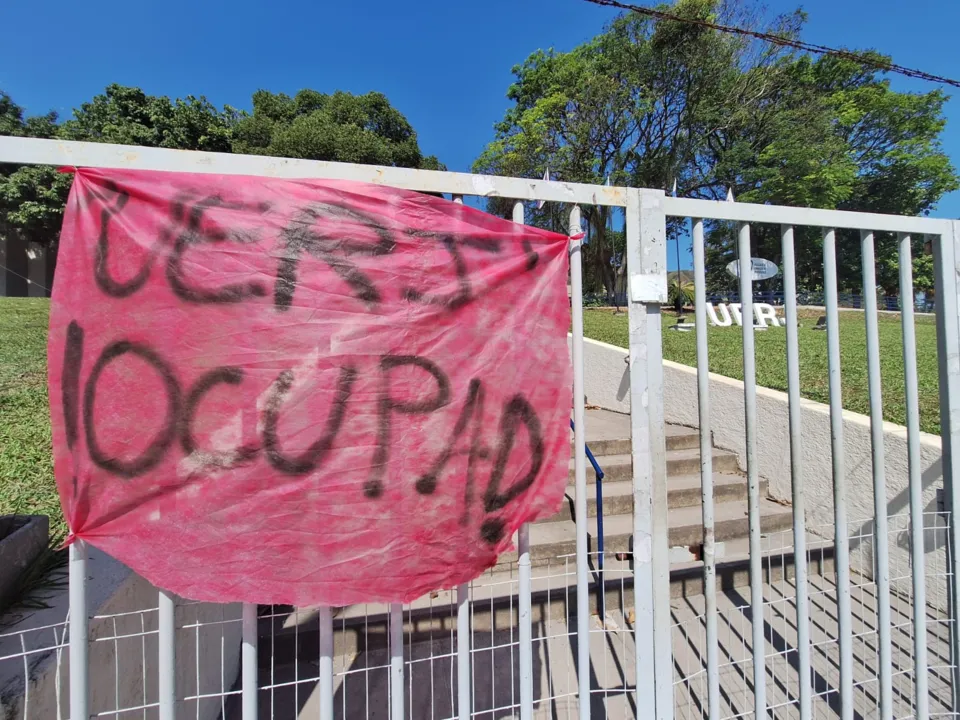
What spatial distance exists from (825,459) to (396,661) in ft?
13.1

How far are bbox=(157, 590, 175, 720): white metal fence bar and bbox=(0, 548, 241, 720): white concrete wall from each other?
20 centimetres

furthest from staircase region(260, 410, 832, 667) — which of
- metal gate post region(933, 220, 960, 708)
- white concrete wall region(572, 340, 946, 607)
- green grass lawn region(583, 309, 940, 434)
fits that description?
green grass lawn region(583, 309, 940, 434)

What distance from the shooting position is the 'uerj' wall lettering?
46.7 inches

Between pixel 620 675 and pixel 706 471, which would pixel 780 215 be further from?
pixel 620 675

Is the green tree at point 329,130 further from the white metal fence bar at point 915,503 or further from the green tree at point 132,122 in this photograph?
the white metal fence bar at point 915,503

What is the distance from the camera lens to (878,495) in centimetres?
163

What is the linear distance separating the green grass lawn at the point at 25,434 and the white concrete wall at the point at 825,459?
3.53 m

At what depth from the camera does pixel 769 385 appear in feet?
15.9

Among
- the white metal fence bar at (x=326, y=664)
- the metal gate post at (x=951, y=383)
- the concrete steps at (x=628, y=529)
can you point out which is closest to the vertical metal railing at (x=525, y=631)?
the white metal fence bar at (x=326, y=664)

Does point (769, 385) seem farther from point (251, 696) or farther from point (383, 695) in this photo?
point (251, 696)

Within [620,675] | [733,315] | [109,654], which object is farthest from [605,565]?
[733,315]

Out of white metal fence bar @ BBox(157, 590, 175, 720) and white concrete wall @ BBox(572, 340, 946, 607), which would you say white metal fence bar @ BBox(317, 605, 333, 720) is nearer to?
white metal fence bar @ BBox(157, 590, 175, 720)

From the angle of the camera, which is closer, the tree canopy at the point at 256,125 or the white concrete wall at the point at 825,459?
the white concrete wall at the point at 825,459

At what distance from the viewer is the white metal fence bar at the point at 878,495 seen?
1.64m
